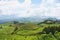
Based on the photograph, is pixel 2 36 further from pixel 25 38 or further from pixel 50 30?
pixel 50 30

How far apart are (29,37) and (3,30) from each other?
16.7 metres

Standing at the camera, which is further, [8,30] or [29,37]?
[8,30]

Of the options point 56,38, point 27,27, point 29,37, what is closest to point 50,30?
point 56,38

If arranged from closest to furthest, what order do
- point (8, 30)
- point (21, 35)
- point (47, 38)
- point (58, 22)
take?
point (47, 38)
point (21, 35)
point (8, 30)
point (58, 22)

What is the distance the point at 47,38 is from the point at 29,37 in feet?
24.6

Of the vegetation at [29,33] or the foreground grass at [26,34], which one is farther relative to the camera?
the vegetation at [29,33]

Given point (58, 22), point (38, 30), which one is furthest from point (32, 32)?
point (58, 22)

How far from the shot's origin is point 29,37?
67.6 m

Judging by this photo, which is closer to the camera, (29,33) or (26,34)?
(26,34)

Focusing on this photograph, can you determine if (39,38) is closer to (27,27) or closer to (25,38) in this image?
(25,38)

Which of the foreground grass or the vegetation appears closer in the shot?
the foreground grass

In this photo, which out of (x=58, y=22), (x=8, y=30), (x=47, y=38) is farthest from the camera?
(x=58, y=22)

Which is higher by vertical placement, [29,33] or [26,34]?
[29,33]

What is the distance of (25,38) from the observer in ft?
219
